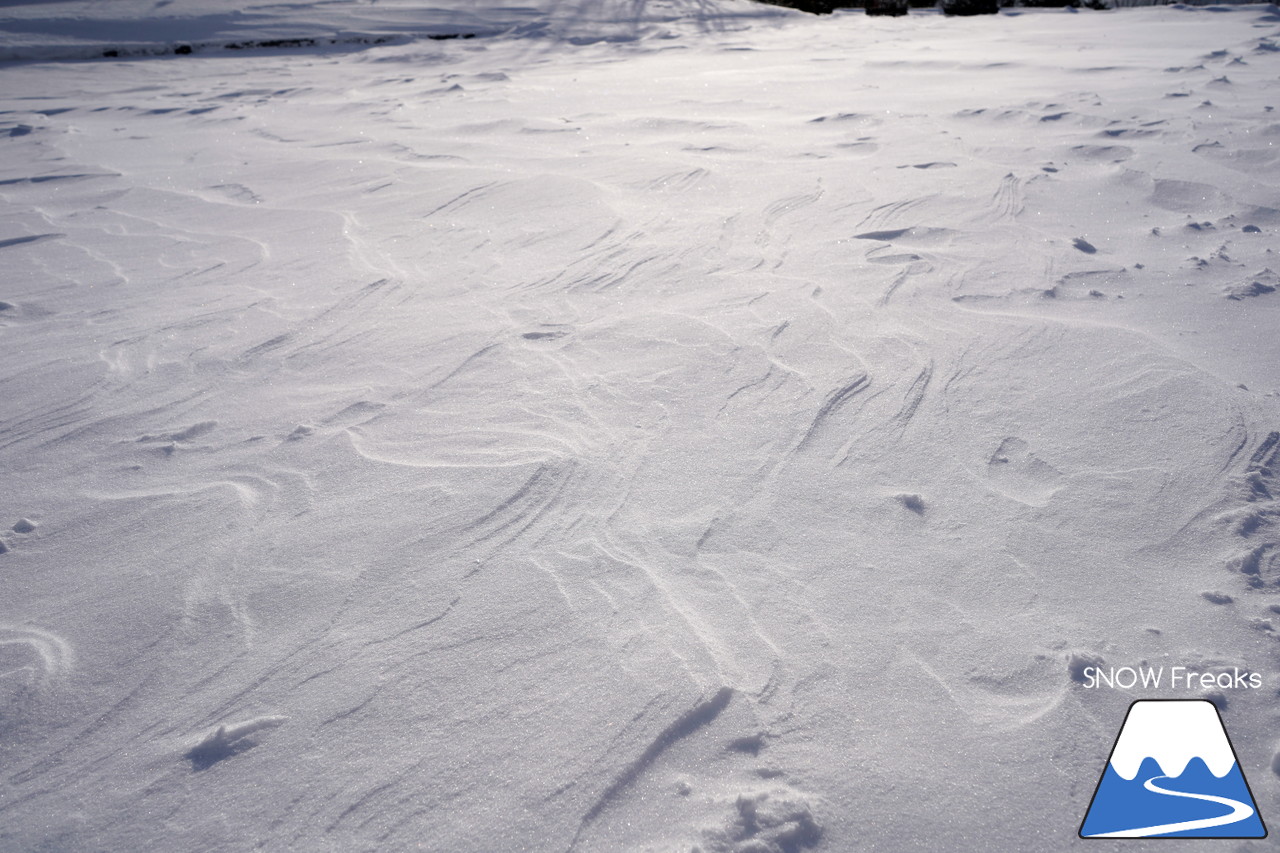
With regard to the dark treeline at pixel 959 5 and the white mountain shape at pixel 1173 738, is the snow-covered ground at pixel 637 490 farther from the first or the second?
the dark treeline at pixel 959 5

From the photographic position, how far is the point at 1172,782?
113 cm

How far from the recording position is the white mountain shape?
1134 mm

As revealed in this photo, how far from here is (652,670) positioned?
129cm

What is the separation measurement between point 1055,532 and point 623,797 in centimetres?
99

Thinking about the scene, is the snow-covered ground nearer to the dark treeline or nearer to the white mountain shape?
the white mountain shape

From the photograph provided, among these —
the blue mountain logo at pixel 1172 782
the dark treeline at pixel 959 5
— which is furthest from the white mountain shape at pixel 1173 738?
the dark treeline at pixel 959 5

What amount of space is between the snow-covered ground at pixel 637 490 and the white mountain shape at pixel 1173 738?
0.09 feet

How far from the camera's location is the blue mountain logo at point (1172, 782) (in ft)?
3.49

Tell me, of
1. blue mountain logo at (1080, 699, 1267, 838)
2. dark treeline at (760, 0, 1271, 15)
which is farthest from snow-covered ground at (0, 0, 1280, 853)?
dark treeline at (760, 0, 1271, 15)

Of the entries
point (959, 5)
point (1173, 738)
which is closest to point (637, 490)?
point (1173, 738)

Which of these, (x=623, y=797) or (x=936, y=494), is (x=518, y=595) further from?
(x=936, y=494)

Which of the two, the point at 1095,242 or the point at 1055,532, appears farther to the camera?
the point at 1095,242

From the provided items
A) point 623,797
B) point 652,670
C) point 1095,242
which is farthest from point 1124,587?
point 1095,242

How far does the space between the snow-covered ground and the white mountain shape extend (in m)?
0.03
